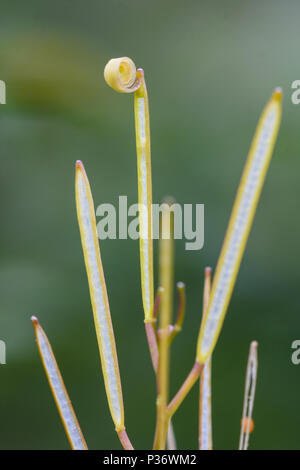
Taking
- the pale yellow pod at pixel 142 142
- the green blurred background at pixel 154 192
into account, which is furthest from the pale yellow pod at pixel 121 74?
the green blurred background at pixel 154 192

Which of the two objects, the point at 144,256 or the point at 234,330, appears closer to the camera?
the point at 144,256

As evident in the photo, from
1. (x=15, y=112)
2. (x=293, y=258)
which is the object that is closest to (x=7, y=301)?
(x=15, y=112)

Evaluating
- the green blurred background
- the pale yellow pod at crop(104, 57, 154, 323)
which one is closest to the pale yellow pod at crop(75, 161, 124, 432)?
the pale yellow pod at crop(104, 57, 154, 323)

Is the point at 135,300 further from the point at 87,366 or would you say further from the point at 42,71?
the point at 42,71

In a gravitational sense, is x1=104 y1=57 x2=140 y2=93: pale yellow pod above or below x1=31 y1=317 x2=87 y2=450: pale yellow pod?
above

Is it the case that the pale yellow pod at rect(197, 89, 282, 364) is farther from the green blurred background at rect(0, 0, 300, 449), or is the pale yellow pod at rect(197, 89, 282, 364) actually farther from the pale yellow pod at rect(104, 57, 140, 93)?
the green blurred background at rect(0, 0, 300, 449)

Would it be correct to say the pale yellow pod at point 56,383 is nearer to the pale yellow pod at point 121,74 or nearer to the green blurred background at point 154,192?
the pale yellow pod at point 121,74
